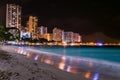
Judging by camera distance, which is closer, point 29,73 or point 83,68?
point 29,73

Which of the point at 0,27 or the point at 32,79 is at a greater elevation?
the point at 0,27

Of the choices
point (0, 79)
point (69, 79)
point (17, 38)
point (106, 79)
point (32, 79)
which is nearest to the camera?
point (0, 79)

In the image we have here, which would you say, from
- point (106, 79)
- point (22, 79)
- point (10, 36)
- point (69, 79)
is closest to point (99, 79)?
point (106, 79)

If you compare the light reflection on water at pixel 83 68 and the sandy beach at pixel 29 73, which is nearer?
the sandy beach at pixel 29 73

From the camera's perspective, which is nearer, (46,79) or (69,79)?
(46,79)

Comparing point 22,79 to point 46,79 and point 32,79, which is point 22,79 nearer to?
point 32,79

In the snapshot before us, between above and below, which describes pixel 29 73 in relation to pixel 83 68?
above

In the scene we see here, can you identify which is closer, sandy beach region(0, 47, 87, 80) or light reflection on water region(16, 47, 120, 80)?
sandy beach region(0, 47, 87, 80)

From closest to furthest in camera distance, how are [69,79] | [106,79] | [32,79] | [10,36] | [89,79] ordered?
[32,79] < [69,79] < [89,79] < [106,79] < [10,36]

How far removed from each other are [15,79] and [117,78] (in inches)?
344

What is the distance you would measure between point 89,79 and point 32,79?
4854 mm

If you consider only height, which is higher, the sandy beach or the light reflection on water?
the sandy beach

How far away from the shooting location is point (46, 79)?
508 inches

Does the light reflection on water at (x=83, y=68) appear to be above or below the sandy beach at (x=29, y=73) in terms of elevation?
below
